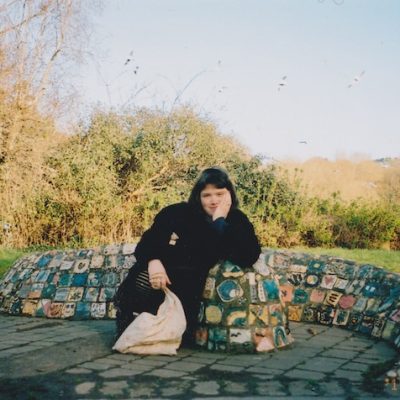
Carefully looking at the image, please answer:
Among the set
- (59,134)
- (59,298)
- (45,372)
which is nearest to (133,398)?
(45,372)

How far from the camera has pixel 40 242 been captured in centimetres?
1255

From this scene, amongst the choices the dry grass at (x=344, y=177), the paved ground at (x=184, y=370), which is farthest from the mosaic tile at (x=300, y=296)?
the dry grass at (x=344, y=177)

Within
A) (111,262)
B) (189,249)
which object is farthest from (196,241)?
(111,262)

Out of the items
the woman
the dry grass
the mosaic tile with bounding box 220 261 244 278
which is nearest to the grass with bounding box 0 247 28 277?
the woman

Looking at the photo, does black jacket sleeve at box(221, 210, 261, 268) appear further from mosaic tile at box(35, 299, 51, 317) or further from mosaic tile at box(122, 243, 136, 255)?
mosaic tile at box(35, 299, 51, 317)

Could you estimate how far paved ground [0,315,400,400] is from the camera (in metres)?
3.18

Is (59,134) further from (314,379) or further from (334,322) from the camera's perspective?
(314,379)

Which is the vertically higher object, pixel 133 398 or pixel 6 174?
pixel 6 174

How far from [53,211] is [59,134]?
1.90 m

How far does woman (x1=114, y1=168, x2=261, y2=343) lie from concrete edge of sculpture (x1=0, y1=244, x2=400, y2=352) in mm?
112

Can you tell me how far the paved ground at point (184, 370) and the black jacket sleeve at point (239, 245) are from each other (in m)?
0.71

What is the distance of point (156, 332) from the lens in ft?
13.4

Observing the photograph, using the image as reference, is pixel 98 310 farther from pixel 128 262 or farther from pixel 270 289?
pixel 270 289

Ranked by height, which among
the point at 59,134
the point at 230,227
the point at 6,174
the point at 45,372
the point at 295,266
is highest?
the point at 59,134
